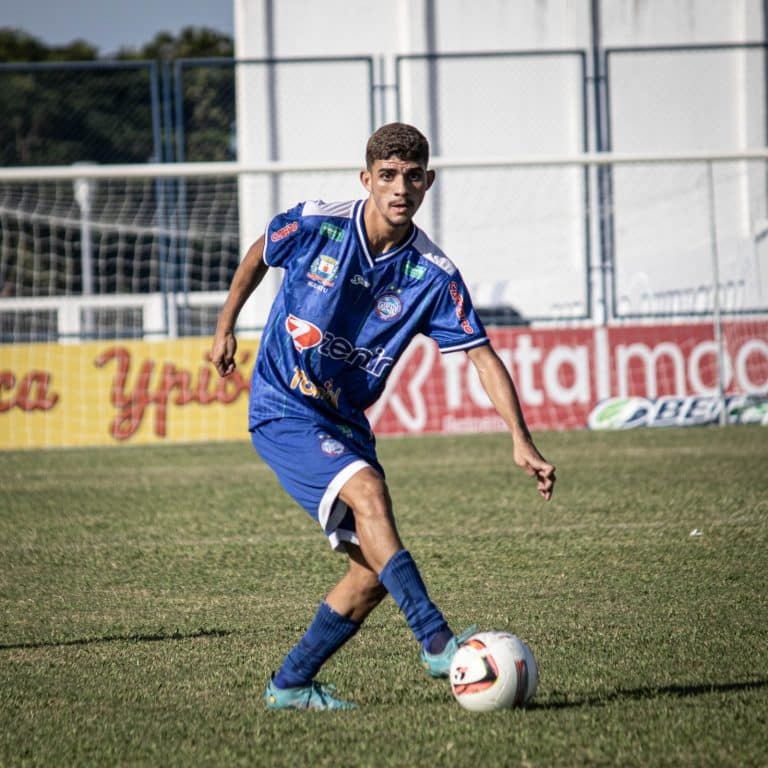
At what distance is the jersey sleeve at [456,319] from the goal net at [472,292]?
33.6 ft

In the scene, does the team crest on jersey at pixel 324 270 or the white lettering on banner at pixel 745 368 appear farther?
the white lettering on banner at pixel 745 368

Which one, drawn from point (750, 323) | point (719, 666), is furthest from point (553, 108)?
point (719, 666)

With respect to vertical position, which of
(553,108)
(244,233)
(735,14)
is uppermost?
(735,14)

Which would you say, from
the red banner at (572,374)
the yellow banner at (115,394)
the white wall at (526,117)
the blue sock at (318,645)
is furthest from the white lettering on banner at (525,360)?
the blue sock at (318,645)

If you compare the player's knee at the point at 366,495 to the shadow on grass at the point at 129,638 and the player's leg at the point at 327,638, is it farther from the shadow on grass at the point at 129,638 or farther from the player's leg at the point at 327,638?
the shadow on grass at the point at 129,638

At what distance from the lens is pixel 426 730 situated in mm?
3719

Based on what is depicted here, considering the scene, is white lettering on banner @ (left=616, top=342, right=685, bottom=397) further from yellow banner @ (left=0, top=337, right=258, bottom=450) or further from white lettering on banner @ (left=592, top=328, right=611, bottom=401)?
yellow banner @ (left=0, top=337, right=258, bottom=450)

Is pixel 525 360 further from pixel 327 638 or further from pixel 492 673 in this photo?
pixel 492 673

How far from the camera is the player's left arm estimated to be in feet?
13.1

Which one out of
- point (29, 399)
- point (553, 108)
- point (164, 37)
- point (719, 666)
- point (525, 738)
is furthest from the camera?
point (164, 37)

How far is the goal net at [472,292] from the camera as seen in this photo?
14969mm

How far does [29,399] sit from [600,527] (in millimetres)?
8909

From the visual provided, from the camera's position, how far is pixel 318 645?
4.04m

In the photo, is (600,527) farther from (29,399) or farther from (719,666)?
(29,399)
